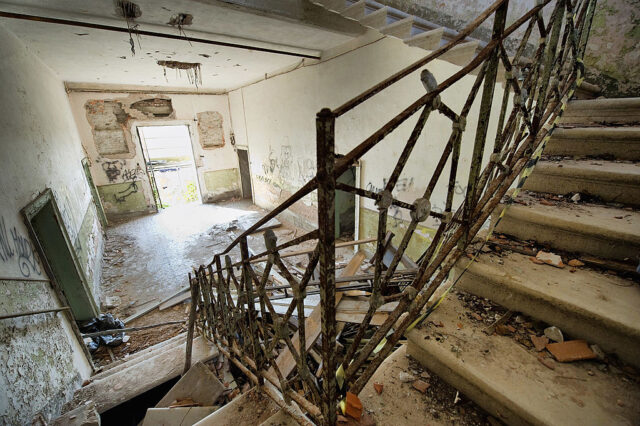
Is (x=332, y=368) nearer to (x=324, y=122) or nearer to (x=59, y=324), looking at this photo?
(x=324, y=122)

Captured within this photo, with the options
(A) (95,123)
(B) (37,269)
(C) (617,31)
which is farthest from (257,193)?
(C) (617,31)

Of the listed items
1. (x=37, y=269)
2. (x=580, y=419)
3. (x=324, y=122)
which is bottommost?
(x=37, y=269)

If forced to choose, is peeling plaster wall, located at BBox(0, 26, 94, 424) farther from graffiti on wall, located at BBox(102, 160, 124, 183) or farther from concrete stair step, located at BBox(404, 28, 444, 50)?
concrete stair step, located at BBox(404, 28, 444, 50)

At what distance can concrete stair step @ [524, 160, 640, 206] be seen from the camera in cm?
167

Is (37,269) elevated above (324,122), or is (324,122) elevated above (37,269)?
(324,122)

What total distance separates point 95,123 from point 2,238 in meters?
8.34

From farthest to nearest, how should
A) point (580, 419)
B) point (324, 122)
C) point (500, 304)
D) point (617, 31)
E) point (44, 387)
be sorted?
point (617, 31), point (44, 387), point (500, 304), point (580, 419), point (324, 122)

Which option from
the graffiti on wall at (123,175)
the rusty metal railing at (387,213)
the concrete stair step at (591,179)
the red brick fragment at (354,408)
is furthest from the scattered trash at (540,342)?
the graffiti on wall at (123,175)

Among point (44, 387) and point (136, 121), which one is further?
Answer: point (136, 121)

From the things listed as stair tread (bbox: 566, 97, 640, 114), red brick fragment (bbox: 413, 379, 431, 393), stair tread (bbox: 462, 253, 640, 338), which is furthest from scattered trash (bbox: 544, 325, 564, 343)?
stair tread (bbox: 566, 97, 640, 114)

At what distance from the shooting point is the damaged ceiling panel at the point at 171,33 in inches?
131

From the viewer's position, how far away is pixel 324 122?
0.73m

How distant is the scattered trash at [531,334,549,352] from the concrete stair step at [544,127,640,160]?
64.6 inches

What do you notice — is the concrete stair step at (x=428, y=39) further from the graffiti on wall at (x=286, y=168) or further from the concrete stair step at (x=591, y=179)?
the graffiti on wall at (x=286, y=168)
